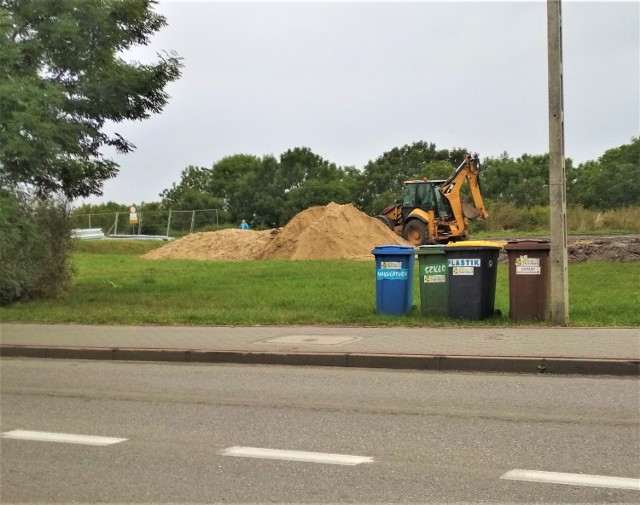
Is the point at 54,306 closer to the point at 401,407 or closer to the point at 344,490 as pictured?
the point at 401,407

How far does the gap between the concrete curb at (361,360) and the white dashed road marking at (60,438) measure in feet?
12.7

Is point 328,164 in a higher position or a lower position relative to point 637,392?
higher

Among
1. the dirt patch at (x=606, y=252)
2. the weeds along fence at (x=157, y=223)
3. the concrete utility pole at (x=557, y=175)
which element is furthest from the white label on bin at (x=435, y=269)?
the weeds along fence at (x=157, y=223)

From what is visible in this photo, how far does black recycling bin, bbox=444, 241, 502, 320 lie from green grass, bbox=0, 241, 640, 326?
0.26 meters

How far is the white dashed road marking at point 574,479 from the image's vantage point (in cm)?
488

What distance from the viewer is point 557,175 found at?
11.4 metres

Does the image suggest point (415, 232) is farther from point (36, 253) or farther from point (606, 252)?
point (36, 253)

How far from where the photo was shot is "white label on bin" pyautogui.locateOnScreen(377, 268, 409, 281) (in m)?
13.0

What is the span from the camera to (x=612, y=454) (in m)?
5.56

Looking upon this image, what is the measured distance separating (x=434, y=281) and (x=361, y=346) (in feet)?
9.01

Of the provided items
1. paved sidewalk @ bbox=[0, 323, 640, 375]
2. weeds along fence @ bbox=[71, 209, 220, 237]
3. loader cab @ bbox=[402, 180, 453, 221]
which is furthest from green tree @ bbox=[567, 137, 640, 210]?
paved sidewalk @ bbox=[0, 323, 640, 375]

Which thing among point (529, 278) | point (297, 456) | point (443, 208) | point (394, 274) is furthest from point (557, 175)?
point (443, 208)

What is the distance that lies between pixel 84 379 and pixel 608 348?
671 cm

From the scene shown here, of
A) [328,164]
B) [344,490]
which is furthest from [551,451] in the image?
[328,164]
